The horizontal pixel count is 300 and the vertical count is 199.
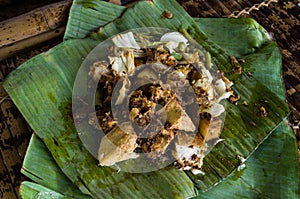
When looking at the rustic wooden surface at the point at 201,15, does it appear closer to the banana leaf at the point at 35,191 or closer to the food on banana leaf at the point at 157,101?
the banana leaf at the point at 35,191

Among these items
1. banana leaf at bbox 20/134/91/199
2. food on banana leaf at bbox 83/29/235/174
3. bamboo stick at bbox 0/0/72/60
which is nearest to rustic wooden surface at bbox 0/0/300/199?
bamboo stick at bbox 0/0/72/60

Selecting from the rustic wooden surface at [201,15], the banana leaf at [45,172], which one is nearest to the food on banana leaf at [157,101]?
the banana leaf at [45,172]

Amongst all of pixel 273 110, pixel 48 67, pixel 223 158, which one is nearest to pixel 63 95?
pixel 48 67

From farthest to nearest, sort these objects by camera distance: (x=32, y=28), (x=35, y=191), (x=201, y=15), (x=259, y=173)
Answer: (x=201, y=15) < (x=32, y=28) < (x=259, y=173) < (x=35, y=191)

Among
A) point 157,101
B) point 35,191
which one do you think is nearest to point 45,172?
point 35,191

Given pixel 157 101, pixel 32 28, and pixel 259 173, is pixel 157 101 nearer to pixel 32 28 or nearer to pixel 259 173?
pixel 259 173
